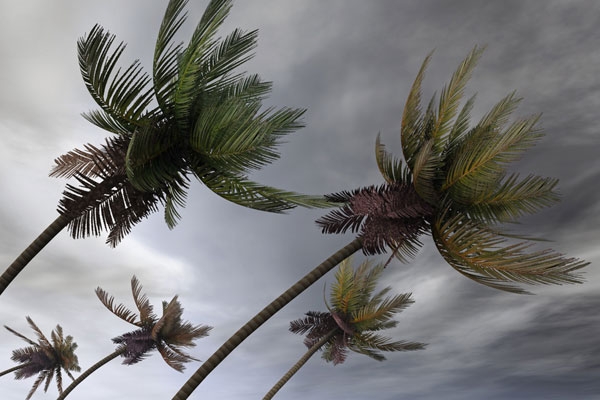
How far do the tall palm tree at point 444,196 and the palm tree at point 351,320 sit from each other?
714 cm

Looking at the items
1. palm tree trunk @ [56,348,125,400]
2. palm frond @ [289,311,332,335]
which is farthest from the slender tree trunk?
palm frond @ [289,311,332,335]

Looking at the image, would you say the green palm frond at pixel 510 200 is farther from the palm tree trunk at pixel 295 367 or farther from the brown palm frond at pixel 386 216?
the palm tree trunk at pixel 295 367

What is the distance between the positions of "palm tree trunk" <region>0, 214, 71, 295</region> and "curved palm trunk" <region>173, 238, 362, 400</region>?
3586 millimetres

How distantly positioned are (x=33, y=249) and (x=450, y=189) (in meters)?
8.24

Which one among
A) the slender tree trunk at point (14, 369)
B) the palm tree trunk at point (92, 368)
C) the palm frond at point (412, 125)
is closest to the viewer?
the palm frond at point (412, 125)

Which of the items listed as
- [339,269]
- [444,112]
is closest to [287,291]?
[444,112]

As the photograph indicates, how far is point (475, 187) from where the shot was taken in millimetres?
10242

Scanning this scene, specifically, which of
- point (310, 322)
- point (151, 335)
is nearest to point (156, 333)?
point (151, 335)

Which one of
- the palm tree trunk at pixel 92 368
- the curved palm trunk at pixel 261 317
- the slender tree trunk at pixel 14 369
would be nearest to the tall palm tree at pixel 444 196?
the curved palm trunk at pixel 261 317

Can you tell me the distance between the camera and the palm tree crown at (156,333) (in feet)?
70.7

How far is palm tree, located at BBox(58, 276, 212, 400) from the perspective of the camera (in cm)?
2156

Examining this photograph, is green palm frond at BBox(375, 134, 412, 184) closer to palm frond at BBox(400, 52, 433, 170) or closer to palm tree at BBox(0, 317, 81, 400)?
palm frond at BBox(400, 52, 433, 170)

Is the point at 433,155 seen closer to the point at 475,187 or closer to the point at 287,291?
the point at 475,187

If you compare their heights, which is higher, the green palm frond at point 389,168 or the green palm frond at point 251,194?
the green palm frond at point 389,168
